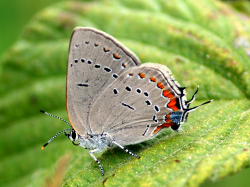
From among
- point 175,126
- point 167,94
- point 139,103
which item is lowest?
point 175,126

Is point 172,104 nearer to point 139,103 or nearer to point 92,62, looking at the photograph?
point 139,103

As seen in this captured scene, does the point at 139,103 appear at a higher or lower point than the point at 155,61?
lower

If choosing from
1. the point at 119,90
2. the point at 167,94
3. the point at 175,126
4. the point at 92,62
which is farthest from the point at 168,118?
the point at 92,62

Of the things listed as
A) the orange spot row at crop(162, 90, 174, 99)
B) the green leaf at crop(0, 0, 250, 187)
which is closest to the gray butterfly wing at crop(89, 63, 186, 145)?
the orange spot row at crop(162, 90, 174, 99)

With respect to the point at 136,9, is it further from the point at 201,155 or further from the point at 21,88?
the point at 201,155

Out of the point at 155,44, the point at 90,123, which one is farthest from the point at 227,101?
the point at 90,123

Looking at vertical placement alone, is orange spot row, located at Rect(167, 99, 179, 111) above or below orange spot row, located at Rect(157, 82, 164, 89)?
below

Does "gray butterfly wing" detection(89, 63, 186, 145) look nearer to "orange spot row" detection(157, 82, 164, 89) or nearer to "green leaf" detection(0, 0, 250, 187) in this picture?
"orange spot row" detection(157, 82, 164, 89)
